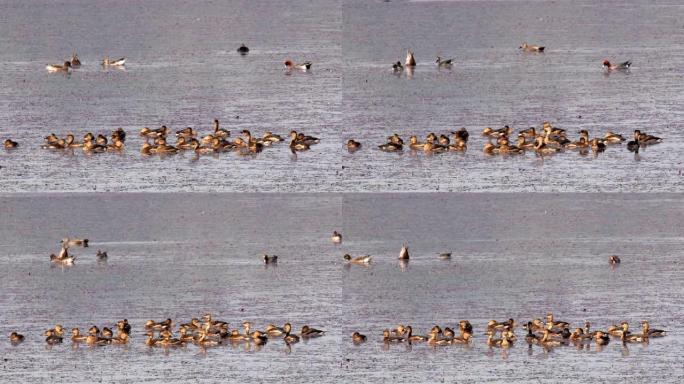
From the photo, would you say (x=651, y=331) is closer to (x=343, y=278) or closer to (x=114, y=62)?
(x=343, y=278)

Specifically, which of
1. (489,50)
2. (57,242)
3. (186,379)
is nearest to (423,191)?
(57,242)

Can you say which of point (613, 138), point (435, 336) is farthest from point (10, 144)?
point (435, 336)

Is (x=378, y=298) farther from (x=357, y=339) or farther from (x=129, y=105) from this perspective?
(x=129, y=105)

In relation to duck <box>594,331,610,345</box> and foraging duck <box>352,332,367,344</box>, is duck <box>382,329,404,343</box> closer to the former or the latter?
foraging duck <box>352,332,367,344</box>

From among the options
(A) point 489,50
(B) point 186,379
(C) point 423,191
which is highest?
(A) point 489,50

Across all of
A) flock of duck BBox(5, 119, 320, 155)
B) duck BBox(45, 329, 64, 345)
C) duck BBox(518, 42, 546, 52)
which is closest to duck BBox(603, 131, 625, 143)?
flock of duck BBox(5, 119, 320, 155)

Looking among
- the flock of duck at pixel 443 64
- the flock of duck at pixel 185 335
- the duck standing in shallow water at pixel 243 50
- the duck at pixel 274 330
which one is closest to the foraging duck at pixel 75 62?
the duck standing in shallow water at pixel 243 50

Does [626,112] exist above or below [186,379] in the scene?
above
